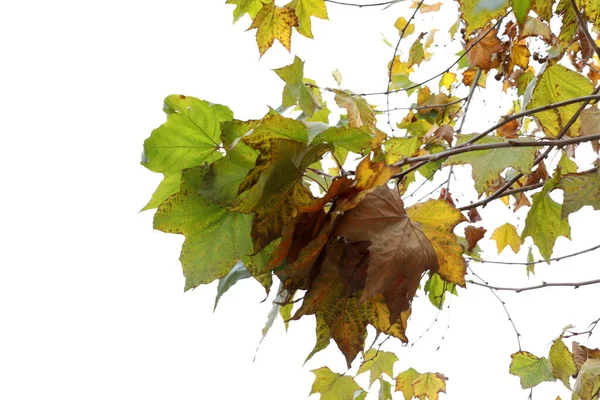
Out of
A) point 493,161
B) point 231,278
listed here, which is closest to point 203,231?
point 231,278

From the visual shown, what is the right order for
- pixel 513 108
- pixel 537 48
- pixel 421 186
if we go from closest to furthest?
pixel 421 186 < pixel 537 48 < pixel 513 108

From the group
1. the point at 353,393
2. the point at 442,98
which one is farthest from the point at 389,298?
the point at 442,98

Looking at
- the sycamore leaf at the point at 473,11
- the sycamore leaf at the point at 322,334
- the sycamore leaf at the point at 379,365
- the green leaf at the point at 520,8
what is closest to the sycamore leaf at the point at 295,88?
the sycamore leaf at the point at 473,11

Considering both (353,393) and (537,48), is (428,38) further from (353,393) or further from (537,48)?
(353,393)

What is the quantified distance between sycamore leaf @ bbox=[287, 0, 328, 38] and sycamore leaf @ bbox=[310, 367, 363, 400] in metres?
0.53

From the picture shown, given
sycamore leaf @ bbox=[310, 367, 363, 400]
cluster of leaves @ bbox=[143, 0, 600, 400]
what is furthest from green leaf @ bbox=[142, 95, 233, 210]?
sycamore leaf @ bbox=[310, 367, 363, 400]

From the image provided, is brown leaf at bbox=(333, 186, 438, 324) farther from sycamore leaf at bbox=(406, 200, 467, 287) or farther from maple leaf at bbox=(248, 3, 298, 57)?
maple leaf at bbox=(248, 3, 298, 57)

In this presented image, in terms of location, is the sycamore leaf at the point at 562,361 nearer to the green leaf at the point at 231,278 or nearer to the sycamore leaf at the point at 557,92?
the sycamore leaf at the point at 557,92

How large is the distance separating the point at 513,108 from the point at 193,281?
1012 mm

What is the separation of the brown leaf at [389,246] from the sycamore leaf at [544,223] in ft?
0.89

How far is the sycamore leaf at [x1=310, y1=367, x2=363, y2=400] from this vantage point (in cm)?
91

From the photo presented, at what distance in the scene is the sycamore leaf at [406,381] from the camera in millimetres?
1111

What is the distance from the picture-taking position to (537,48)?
3.49ft

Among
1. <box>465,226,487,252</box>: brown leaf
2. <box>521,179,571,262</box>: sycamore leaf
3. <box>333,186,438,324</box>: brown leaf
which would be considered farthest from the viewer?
<box>465,226,487,252</box>: brown leaf
